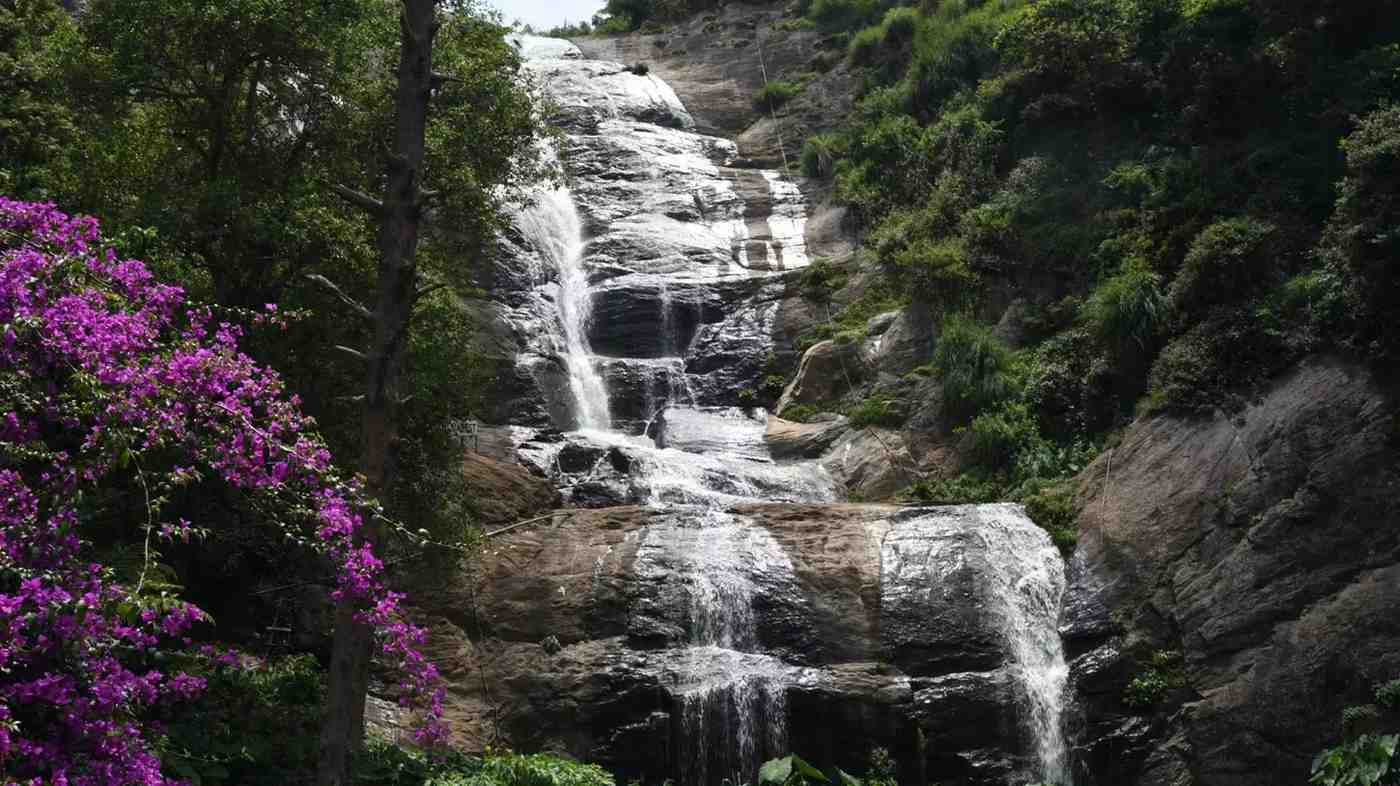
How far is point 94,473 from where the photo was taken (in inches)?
345

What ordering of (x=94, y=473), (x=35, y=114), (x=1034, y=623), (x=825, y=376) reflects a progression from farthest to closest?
(x=825, y=376) → (x=1034, y=623) → (x=35, y=114) → (x=94, y=473)

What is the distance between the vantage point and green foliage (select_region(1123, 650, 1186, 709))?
52.4 ft

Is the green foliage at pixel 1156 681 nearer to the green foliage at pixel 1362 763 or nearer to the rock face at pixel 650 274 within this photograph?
the green foliage at pixel 1362 763

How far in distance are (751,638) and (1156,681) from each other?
4.89 meters

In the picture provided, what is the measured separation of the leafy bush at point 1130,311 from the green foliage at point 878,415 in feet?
12.4

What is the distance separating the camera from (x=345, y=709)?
35.5ft

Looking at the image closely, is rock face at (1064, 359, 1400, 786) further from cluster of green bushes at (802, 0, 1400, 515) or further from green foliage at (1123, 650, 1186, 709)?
cluster of green bushes at (802, 0, 1400, 515)

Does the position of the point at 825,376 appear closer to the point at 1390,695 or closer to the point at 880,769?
the point at 880,769

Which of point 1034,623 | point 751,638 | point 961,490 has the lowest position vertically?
point 751,638

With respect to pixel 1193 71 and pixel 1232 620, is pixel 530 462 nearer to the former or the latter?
pixel 1232 620

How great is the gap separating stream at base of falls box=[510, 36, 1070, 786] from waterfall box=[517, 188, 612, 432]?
0.15ft

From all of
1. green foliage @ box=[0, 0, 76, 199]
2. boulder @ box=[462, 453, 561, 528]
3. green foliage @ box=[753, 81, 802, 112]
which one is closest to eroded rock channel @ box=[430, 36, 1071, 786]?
boulder @ box=[462, 453, 561, 528]

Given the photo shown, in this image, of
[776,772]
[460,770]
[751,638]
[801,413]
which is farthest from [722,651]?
[801,413]

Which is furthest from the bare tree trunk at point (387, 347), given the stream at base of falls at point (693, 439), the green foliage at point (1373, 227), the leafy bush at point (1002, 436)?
the leafy bush at point (1002, 436)
